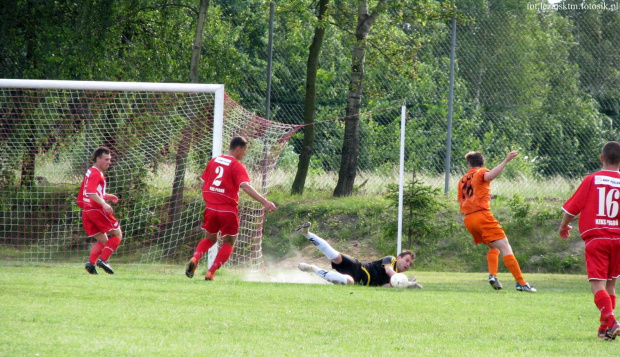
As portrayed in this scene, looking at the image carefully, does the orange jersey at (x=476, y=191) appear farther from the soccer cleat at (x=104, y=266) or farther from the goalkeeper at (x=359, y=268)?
the soccer cleat at (x=104, y=266)

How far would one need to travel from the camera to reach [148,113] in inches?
588

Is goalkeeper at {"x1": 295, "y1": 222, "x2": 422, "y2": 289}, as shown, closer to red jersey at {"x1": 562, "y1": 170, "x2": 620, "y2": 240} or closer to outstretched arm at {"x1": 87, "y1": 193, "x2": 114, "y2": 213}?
outstretched arm at {"x1": 87, "y1": 193, "x2": 114, "y2": 213}

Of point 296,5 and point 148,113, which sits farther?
point 296,5

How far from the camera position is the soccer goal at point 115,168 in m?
14.4

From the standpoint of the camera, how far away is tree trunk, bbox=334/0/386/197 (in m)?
17.6

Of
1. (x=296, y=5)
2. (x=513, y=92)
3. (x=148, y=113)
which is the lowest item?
(x=148, y=113)

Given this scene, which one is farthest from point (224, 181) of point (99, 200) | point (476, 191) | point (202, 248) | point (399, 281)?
point (476, 191)

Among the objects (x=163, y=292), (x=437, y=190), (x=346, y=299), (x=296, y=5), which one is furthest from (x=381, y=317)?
(x=296, y=5)

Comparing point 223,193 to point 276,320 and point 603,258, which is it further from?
point 603,258

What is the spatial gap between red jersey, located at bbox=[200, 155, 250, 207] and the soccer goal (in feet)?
11.0

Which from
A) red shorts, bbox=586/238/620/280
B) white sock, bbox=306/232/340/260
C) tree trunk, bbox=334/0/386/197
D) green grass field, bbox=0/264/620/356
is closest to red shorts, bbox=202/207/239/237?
green grass field, bbox=0/264/620/356

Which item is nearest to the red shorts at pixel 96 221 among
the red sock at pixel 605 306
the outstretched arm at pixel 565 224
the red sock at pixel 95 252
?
the red sock at pixel 95 252

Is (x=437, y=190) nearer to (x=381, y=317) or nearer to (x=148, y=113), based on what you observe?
(x=148, y=113)

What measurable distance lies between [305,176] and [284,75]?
8.00 feet
